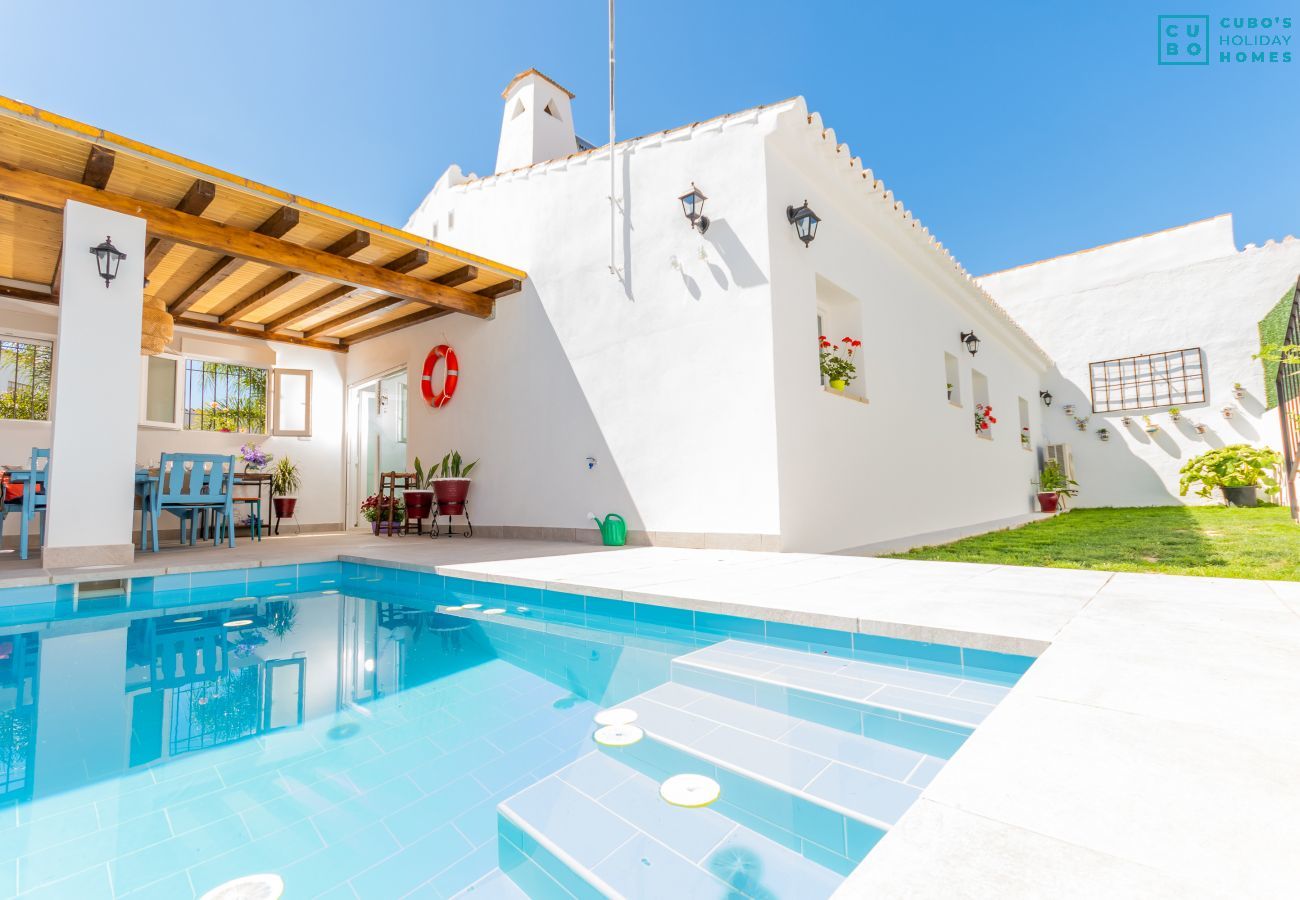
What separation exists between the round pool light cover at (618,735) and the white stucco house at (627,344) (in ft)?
9.74

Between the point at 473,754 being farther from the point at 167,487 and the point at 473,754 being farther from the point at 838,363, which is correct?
the point at 167,487

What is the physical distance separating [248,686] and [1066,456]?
14.7 meters

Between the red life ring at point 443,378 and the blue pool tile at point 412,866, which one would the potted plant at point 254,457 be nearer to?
the red life ring at point 443,378

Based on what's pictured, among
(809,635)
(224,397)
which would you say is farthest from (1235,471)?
(224,397)

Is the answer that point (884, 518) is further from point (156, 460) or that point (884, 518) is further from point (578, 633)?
point (156, 460)

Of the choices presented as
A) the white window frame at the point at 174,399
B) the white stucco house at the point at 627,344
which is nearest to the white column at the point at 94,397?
the white stucco house at the point at 627,344

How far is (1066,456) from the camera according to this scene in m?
12.6

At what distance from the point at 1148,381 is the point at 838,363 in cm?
1027

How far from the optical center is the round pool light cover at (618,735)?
5.37ft

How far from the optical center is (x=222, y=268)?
620cm

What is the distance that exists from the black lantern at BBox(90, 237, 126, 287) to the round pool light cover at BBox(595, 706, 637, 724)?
513 centimetres

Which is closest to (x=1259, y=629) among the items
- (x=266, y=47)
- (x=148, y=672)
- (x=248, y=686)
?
(x=248, y=686)

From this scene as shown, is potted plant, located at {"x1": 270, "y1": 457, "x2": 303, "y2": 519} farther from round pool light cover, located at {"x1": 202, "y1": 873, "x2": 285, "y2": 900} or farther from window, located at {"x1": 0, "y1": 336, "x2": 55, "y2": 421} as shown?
round pool light cover, located at {"x1": 202, "y1": 873, "x2": 285, "y2": 900}

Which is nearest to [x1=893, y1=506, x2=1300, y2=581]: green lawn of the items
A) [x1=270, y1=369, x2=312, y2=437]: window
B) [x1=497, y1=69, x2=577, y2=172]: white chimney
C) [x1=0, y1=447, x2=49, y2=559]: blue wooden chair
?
[x1=0, y1=447, x2=49, y2=559]: blue wooden chair
